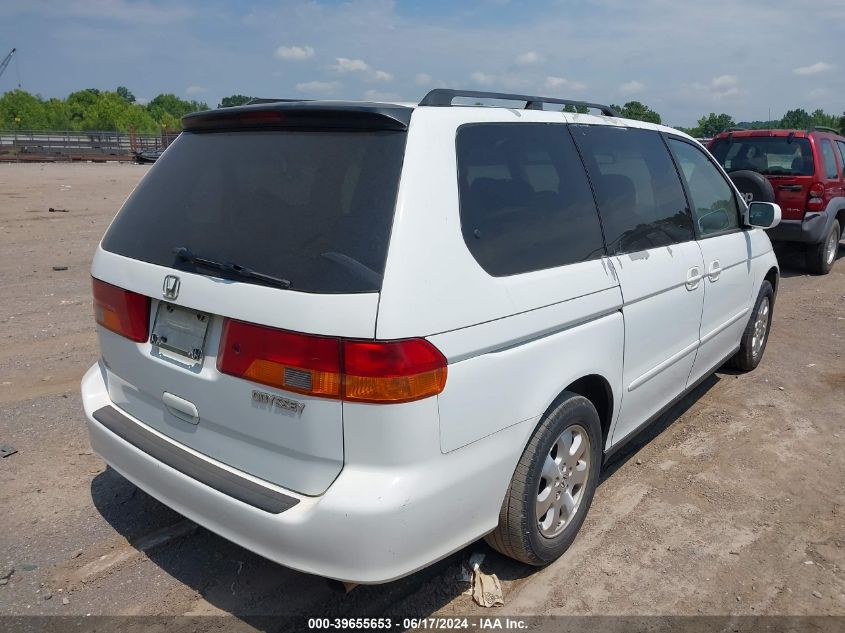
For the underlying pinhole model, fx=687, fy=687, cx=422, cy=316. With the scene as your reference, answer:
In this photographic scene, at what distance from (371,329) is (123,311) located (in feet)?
4.05

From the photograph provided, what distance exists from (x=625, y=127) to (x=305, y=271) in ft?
7.45

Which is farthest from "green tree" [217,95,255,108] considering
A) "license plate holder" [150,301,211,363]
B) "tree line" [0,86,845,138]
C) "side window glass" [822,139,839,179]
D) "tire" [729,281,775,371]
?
"tree line" [0,86,845,138]

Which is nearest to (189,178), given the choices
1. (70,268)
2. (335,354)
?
(335,354)

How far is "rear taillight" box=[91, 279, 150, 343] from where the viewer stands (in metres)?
Result: 2.68

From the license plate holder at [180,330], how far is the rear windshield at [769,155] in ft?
29.6

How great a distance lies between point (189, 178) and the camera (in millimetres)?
2807

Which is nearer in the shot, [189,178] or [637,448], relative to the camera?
[189,178]

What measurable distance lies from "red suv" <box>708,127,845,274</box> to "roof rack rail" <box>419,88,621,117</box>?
6.50m

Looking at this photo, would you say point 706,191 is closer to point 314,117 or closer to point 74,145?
point 314,117

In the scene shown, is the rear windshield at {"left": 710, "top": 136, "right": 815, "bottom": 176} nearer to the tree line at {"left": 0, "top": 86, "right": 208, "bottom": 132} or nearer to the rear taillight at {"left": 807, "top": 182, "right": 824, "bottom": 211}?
the rear taillight at {"left": 807, "top": 182, "right": 824, "bottom": 211}

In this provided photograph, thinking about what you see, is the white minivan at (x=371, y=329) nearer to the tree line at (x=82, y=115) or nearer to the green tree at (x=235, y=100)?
the green tree at (x=235, y=100)

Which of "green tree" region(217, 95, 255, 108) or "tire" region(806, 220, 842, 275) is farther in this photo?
"tire" region(806, 220, 842, 275)

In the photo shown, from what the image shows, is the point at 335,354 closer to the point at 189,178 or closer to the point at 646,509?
the point at 189,178

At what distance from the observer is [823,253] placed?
9.80 m
